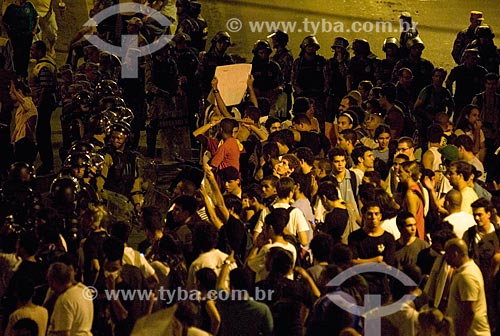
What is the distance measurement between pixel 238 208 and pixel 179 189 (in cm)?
78

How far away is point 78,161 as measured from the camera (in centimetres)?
1274

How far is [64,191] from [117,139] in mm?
1504

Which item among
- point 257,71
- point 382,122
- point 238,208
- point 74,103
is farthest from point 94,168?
point 257,71

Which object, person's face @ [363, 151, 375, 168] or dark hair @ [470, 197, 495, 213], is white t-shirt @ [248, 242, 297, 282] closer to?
dark hair @ [470, 197, 495, 213]

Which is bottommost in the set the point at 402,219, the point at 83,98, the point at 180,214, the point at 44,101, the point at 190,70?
the point at 180,214

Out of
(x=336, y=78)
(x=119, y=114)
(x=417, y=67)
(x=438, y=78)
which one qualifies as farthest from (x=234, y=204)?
(x=417, y=67)

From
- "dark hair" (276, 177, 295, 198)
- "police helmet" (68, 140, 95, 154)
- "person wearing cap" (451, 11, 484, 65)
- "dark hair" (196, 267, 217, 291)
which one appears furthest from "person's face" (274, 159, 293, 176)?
"person wearing cap" (451, 11, 484, 65)

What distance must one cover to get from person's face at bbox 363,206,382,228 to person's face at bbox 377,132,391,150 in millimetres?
3181

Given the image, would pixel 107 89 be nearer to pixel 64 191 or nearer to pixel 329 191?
pixel 64 191

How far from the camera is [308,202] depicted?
11.7 metres

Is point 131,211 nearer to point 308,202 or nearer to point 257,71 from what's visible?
point 308,202

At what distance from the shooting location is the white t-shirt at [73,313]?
30.2 ft

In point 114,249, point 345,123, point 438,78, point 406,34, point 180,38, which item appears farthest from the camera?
point 406,34

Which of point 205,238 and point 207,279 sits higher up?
point 205,238
